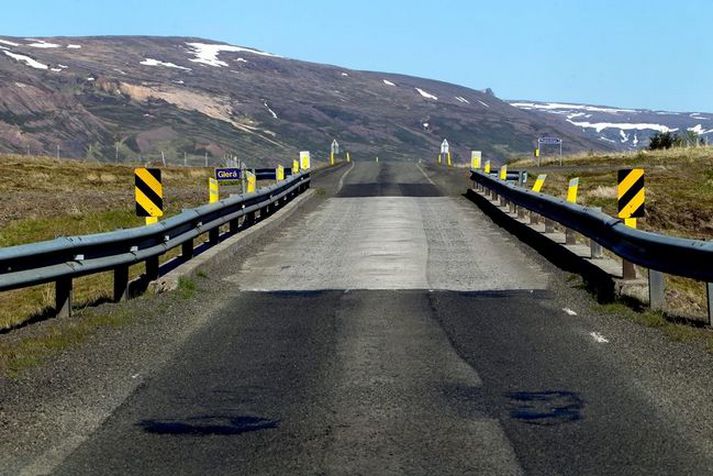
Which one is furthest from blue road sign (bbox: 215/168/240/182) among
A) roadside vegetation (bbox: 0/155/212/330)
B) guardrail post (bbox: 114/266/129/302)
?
guardrail post (bbox: 114/266/129/302)

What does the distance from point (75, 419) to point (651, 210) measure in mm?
24868

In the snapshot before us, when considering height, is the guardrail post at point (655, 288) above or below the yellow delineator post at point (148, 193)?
below

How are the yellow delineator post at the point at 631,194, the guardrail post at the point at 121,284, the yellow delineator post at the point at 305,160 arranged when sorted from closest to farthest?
the guardrail post at the point at 121,284 < the yellow delineator post at the point at 631,194 < the yellow delineator post at the point at 305,160

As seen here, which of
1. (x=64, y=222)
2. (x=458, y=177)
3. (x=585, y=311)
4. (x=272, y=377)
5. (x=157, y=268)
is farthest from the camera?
(x=458, y=177)

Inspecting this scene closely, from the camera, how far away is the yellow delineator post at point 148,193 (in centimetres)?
1311

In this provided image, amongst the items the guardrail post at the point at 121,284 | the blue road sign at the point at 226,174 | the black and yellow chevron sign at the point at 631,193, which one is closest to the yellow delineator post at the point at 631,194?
the black and yellow chevron sign at the point at 631,193

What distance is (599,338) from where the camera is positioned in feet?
29.0

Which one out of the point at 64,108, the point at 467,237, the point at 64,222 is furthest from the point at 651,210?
the point at 64,108

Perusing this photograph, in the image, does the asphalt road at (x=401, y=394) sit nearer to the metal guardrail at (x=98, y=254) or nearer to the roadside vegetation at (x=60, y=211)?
the metal guardrail at (x=98, y=254)

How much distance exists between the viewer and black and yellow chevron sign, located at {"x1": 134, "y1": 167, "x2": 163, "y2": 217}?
13109 millimetres

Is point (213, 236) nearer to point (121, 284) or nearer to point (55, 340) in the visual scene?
point (121, 284)

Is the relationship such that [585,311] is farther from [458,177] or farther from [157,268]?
[458,177]

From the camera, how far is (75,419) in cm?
624

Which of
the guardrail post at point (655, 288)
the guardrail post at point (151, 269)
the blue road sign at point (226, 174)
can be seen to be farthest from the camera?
the blue road sign at point (226, 174)
